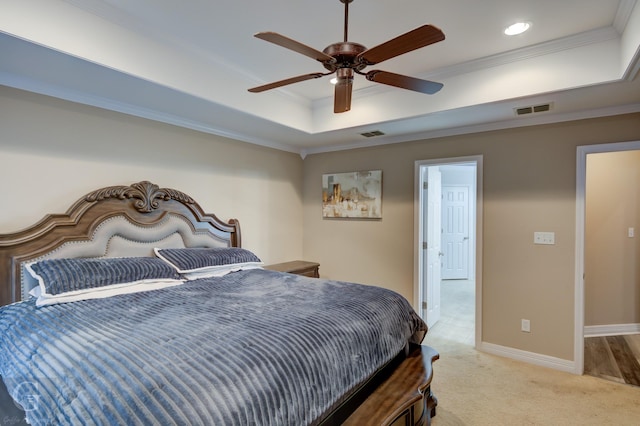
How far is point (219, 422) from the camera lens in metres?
1.00

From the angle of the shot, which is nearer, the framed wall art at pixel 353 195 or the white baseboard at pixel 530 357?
the white baseboard at pixel 530 357

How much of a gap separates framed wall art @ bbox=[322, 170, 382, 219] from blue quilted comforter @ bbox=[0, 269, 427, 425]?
2154 millimetres

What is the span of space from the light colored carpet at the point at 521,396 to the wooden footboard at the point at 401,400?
0.54 metres

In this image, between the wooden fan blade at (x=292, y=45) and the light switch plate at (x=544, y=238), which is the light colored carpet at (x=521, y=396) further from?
the wooden fan blade at (x=292, y=45)

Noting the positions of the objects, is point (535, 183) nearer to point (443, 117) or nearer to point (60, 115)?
point (443, 117)

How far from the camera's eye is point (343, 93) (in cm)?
204

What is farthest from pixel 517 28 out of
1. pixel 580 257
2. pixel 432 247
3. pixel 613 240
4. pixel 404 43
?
pixel 613 240

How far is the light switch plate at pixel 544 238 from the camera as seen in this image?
3129 millimetres

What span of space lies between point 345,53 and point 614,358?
4.01 metres

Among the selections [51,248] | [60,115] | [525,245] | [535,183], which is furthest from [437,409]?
[60,115]

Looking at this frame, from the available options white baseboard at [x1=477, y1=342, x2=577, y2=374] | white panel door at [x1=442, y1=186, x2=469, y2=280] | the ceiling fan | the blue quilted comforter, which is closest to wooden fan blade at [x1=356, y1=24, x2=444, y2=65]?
the ceiling fan

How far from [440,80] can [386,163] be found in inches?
52.0

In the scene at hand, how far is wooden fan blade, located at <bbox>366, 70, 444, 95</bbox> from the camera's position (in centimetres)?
193

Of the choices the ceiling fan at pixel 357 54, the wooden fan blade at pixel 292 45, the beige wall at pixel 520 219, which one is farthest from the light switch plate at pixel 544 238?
the wooden fan blade at pixel 292 45
